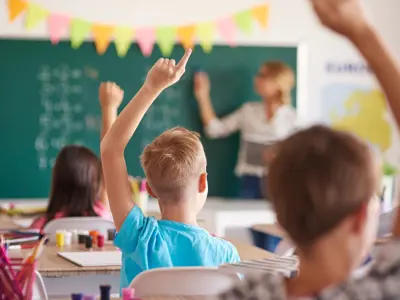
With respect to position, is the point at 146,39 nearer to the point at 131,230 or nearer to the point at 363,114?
the point at 363,114

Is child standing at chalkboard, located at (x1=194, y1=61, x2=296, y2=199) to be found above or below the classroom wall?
below

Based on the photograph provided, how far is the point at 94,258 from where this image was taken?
328 cm

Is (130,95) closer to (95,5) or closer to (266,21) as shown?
(95,5)

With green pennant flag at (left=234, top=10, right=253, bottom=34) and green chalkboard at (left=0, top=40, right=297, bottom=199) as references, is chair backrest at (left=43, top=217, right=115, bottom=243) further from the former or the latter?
green pennant flag at (left=234, top=10, right=253, bottom=34)

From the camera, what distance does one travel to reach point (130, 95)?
7.12 m

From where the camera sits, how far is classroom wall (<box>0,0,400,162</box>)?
6.93 metres

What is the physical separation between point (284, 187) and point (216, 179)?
597 centimetres

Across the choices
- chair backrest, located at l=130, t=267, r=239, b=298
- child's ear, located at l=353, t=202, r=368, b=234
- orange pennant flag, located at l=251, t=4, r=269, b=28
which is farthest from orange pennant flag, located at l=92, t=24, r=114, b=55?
child's ear, located at l=353, t=202, r=368, b=234

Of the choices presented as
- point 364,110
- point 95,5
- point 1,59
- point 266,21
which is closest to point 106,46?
point 95,5

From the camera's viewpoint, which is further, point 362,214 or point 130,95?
point 130,95

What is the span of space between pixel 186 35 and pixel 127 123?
5053 mm

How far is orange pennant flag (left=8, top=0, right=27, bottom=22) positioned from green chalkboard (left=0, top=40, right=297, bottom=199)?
21cm

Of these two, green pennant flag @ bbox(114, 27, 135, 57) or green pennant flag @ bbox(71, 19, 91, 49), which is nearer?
green pennant flag @ bbox(71, 19, 91, 49)

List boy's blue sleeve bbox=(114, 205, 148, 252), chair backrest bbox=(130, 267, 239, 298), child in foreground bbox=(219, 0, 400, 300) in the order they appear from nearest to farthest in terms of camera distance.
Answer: child in foreground bbox=(219, 0, 400, 300)
chair backrest bbox=(130, 267, 239, 298)
boy's blue sleeve bbox=(114, 205, 148, 252)
